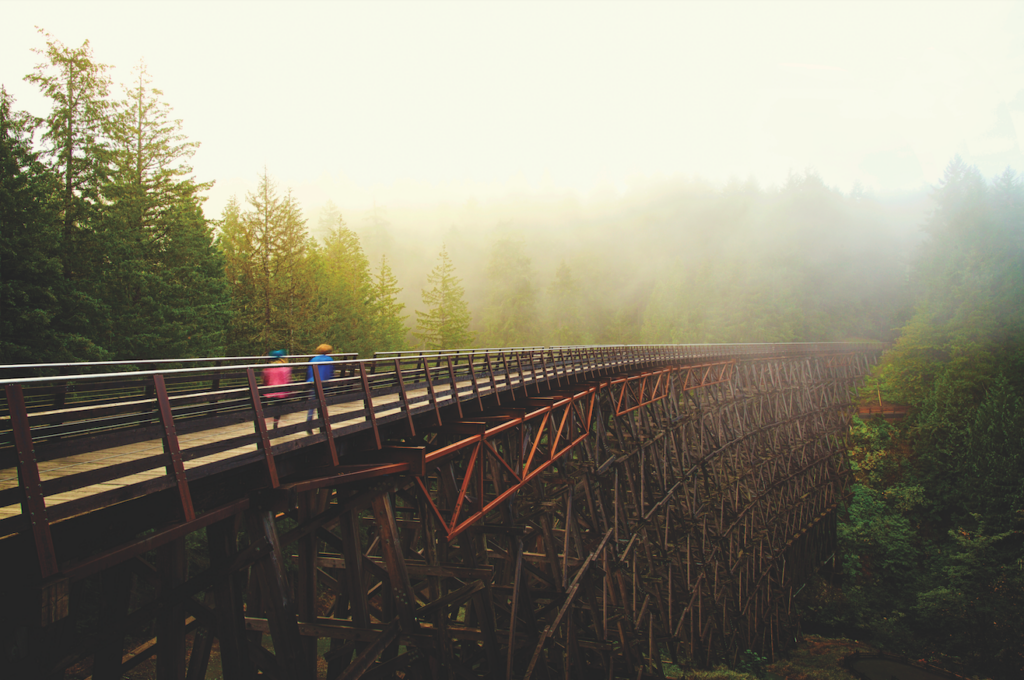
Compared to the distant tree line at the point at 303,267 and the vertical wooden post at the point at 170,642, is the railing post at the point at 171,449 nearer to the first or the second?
the vertical wooden post at the point at 170,642

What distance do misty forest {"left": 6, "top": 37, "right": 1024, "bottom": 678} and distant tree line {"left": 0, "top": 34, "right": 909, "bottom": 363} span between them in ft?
0.33

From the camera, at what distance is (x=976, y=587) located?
71.7 ft

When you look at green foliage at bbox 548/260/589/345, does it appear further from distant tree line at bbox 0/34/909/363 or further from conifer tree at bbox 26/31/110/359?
conifer tree at bbox 26/31/110/359

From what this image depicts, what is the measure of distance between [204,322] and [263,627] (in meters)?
17.6

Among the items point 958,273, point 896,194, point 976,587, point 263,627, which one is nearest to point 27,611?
point 263,627

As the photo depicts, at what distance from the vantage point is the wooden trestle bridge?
10.3 ft

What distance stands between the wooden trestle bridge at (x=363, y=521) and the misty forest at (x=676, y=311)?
7196 millimetres

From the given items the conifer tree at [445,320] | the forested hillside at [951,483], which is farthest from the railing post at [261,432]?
the conifer tree at [445,320]

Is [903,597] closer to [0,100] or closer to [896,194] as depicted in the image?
[0,100]

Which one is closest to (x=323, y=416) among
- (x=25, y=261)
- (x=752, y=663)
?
(x=25, y=261)

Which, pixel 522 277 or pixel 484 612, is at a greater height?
pixel 522 277

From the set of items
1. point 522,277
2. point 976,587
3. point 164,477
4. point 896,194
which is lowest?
point 976,587

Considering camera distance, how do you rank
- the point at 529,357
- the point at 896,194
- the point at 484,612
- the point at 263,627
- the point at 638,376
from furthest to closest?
1. the point at 896,194
2. the point at 638,376
3. the point at 529,357
4. the point at 484,612
5. the point at 263,627

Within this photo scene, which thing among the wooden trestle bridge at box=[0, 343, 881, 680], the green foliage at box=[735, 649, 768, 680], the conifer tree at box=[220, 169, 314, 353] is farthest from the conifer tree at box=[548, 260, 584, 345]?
the green foliage at box=[735, 649, 768, 680]
